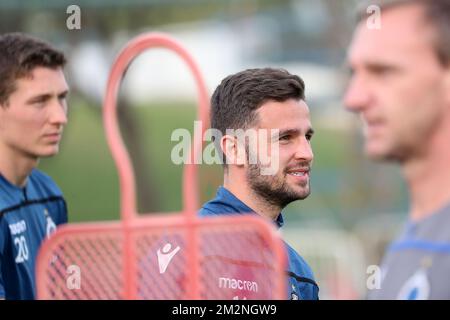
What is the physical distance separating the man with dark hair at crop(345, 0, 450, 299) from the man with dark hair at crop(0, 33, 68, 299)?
2585 millimetres

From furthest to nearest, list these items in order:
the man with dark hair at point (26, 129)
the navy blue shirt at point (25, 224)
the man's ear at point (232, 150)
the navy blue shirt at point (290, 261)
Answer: the man with dark hair at point (26, 129) → the navy blue shirt at point (25, 224) → the man's ear at point (232, 150) → the navy blue shirt at point (290, 261)

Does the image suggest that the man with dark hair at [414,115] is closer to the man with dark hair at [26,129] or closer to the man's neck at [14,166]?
the man with dark hair at [26,129]

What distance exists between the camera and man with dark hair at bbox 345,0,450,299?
2369mm

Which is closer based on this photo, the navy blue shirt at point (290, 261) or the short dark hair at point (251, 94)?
the navy blue shirt at point (290, 261)

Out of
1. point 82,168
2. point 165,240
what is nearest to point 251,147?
point 165,240

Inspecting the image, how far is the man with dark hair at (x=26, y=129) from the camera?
4.76m

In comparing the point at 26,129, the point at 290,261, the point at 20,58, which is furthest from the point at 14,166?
the point at 290,261

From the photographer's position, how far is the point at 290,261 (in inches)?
161

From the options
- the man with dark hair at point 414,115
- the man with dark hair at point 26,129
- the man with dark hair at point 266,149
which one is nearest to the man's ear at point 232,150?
the man with dark hair at point 266,149

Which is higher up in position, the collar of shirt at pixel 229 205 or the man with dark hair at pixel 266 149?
the man with dark hair at pixel 266 149

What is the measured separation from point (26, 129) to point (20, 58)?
363 mm

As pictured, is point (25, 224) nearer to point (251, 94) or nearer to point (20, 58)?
point (20, 58)

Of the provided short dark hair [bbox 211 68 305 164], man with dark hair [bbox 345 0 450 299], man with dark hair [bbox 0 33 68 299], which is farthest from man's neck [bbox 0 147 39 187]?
man with dark hair [bbox 345 0 450 299]

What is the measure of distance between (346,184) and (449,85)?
13068 mm
